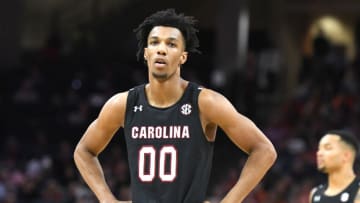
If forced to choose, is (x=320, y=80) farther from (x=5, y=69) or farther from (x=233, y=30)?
(x=5, y=69)

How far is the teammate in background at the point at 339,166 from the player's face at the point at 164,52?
9.33 feet

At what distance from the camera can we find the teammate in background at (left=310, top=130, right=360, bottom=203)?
26.5ft

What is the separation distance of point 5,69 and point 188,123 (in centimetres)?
1465

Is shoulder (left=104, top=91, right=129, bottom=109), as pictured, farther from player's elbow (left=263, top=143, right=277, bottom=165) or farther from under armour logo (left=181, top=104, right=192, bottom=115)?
player's elbow (left=263, top=143, right=277, bottom=165)

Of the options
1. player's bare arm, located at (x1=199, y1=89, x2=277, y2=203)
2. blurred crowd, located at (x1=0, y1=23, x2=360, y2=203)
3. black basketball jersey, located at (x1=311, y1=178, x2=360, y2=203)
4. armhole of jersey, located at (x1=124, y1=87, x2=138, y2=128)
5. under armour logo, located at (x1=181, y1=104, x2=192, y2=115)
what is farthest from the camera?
blurred crowd, located at (x1=0, y1=23, x2=360, y2=203)

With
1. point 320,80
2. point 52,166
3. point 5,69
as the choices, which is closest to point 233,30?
point 320,80

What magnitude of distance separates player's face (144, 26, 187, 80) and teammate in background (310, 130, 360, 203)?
9.33 feet

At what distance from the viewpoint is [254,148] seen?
5496 millimetres

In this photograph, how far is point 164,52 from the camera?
5.46 meters

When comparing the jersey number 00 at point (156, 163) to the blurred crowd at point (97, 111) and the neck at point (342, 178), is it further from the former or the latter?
the blurred crowd at point (97, 111)

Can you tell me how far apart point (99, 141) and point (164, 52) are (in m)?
0.73

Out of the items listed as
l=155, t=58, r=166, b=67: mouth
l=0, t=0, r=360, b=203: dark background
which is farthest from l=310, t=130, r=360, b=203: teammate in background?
l=0, t=0, r=360, b=203: dark background

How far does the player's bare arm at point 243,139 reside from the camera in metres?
5.44

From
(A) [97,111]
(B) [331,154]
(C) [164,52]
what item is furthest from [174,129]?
(A) [97,111]
